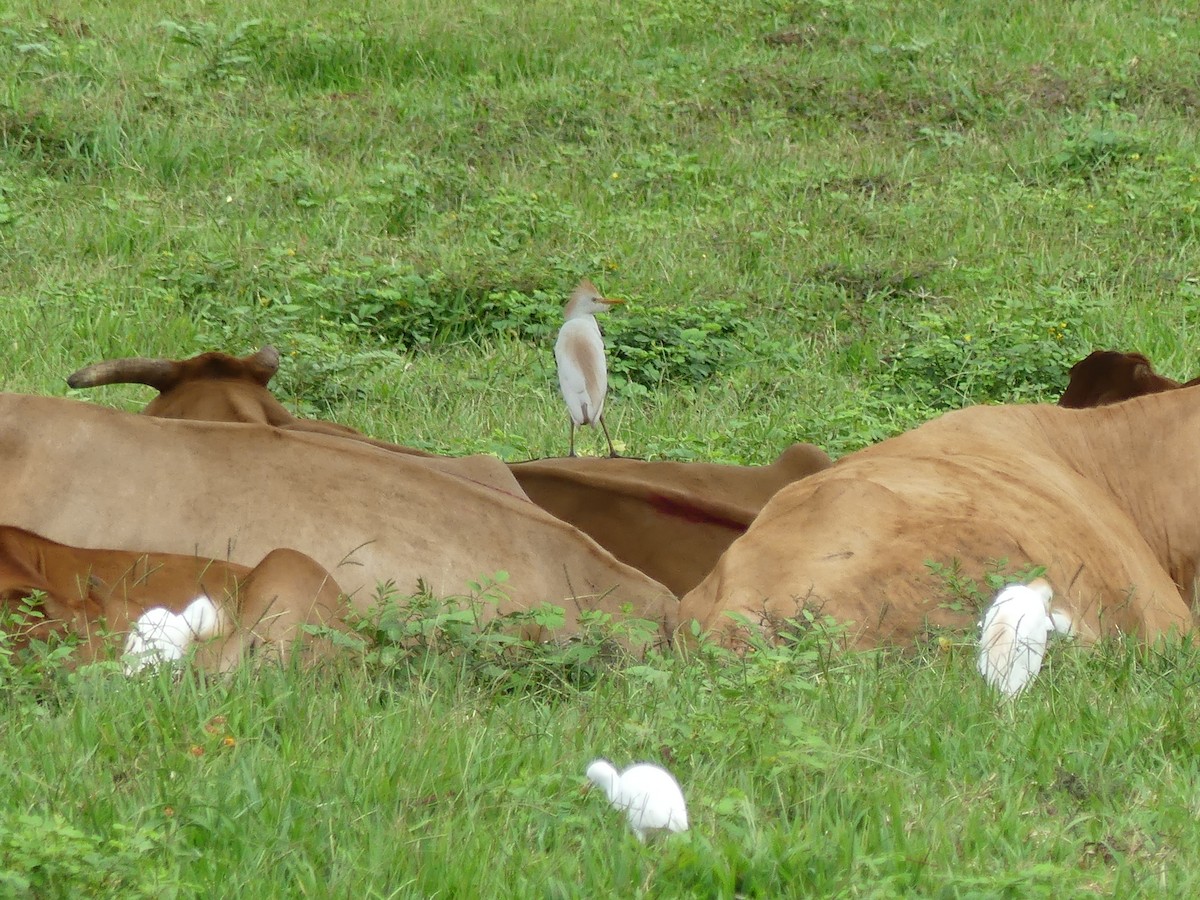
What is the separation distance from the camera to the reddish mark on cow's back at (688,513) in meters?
5.21

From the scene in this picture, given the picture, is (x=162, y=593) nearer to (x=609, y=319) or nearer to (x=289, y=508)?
(x=289, y=508)

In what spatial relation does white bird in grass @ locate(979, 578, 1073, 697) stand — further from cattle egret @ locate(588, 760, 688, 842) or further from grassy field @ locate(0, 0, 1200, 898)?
cattle egret @ locate(588, 760, 688, 842)

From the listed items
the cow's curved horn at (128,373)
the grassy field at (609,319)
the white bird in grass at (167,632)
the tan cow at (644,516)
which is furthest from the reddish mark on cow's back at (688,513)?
the white bird in grass at (167,632)

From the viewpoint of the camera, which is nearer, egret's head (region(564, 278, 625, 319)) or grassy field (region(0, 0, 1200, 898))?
grassy field (region(0, 0, 1200, 898))

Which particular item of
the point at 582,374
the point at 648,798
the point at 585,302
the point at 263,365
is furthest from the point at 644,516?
the point at 648,798

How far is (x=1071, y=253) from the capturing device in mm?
8570

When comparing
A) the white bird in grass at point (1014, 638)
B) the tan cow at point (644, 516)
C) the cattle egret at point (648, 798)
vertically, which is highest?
the cattle egret at point (648, 798)

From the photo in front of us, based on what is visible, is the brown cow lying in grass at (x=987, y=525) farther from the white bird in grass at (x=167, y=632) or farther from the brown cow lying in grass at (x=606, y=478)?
the white bird in grass at (x=167, y=632)

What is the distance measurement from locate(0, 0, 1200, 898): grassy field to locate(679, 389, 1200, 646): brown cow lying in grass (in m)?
0.25

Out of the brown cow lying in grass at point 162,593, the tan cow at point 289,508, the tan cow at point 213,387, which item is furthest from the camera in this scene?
the tan cow at point 213,387

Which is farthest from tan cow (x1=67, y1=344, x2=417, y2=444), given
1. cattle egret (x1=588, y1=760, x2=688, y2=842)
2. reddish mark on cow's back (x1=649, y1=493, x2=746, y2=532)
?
cattle egret (x1=588, y1=760, x2=688, y2=842)

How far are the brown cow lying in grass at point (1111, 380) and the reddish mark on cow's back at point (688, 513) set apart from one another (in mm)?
1323

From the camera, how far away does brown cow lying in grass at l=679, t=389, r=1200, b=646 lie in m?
4.05

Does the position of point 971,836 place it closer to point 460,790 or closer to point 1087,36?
point 460,790
